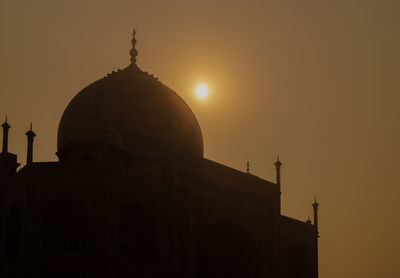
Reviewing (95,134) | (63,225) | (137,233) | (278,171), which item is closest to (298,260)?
(278,171)

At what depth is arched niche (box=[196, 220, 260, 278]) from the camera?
107 ft

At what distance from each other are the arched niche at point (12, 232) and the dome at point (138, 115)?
2428 mm

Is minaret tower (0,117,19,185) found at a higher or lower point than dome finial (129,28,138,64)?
lower

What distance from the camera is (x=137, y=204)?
29375mm

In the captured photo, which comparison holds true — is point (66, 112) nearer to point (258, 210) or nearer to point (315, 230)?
point (258, 210)

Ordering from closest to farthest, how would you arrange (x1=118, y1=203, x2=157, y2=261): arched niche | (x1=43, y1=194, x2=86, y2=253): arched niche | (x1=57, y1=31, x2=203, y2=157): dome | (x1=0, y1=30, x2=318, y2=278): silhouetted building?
(x1=0, y1=30, x2=318, y2=278): silhouetted building, (x1=43, y1=194, x2=86, y2=253): arched niche, (x1=118, y1=203, x2=157, y2=261): arched niche, (x1=57, y1=31, x2=203, y2=157): dome

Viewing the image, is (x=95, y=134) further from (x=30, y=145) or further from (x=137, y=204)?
(x=137, y=204)

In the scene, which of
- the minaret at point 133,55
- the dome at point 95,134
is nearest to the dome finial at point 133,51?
the minaret at point 133,55

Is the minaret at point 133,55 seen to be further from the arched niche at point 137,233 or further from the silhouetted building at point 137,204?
the arched niche at point 137,233

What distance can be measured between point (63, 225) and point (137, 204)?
2132 mm

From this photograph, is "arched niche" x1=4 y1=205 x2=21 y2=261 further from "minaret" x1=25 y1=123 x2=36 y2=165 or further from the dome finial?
the dome finial

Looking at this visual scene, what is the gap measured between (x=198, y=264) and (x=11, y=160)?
6.58m

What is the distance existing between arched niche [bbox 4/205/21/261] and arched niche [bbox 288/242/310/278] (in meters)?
9.81

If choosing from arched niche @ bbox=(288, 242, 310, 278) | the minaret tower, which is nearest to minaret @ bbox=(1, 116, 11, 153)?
the minaret tower
